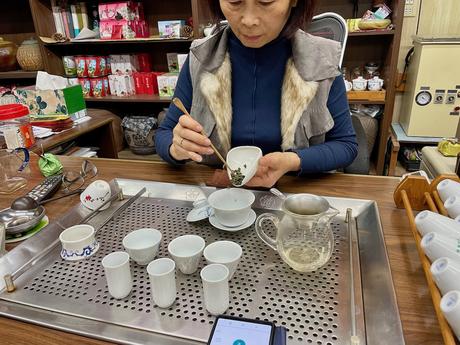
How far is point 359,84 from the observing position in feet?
8.18

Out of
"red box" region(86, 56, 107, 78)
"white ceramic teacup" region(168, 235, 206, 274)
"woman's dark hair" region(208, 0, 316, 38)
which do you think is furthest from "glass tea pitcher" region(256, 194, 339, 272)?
"red box" region(86, 56, 107, 78)

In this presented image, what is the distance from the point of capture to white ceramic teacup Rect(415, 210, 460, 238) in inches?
23.4

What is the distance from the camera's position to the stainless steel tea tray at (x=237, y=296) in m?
0.53

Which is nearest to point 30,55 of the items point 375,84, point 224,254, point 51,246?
point 375,84

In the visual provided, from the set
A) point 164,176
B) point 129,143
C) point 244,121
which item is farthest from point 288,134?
point 129,143

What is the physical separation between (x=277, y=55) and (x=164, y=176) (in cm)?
54

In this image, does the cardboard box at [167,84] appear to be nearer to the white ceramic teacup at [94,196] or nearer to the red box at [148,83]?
the red box at [148,83]

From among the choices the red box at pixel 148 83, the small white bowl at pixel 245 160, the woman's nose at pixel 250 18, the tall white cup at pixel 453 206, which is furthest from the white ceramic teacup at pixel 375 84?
the tall white cup at pixel 453 206

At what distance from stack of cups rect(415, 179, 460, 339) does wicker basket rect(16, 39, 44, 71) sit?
3185 mm

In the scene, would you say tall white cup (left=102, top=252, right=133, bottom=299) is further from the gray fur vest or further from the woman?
the gray fur vest

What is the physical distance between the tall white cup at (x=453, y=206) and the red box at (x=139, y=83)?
260 cm

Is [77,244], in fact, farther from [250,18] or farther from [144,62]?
[144,62]

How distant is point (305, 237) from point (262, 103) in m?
0.64

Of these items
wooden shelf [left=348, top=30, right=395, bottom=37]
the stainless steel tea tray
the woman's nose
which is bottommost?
the stainless steel tea tray
